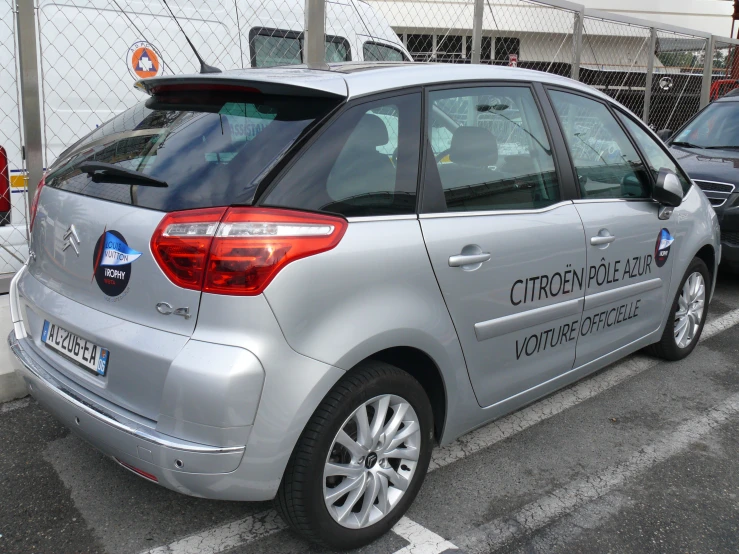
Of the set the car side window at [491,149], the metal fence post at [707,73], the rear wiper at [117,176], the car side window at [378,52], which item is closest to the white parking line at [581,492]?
the car side window at [491,149]

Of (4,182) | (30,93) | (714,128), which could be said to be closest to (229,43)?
(30,93)

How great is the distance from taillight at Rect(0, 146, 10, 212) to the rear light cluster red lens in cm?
282

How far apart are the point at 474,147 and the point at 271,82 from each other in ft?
2.96

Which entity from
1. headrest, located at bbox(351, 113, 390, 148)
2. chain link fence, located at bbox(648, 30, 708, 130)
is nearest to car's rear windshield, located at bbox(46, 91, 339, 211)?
headrest, located at bbox(351, 113, 390, 148)

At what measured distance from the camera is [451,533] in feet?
8.56

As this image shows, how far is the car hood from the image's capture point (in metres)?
6.11

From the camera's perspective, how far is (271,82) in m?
2.35

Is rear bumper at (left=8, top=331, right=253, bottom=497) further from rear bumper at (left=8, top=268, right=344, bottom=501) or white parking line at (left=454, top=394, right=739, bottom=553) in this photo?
white parking line at (left=454, top=394, right=739, bottom=553)

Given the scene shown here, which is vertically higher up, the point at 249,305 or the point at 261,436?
the point at 249,305

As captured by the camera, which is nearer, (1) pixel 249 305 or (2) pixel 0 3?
(1) pixel 249 305

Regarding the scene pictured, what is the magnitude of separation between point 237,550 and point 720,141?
258 inches

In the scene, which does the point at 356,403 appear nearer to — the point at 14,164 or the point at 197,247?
the point at 197,247

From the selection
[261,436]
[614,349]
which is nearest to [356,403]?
[261,436]

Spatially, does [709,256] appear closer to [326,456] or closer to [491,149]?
[491,149]
